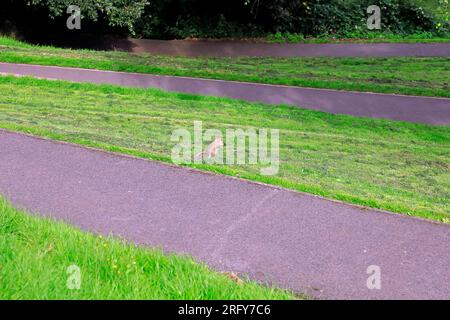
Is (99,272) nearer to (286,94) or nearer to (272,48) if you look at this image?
(286,94)

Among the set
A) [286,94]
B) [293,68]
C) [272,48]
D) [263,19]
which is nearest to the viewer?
[286,94]

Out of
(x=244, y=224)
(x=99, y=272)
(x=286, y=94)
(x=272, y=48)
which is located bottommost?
(x=244, y=224)

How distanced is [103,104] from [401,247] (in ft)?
30.0

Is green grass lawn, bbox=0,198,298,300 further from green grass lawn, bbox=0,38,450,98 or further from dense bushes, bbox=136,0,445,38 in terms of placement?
dense bushes, bbox=136,0,445,38

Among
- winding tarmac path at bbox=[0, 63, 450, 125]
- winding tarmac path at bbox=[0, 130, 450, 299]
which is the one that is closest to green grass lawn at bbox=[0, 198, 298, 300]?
winding tarmac path at bbox=[0, 130, 450, 299]

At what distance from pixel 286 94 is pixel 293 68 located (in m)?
4.48

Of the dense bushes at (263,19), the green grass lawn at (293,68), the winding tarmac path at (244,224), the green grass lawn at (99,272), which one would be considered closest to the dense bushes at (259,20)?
the dense bushes at (263,19)

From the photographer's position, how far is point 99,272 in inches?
183

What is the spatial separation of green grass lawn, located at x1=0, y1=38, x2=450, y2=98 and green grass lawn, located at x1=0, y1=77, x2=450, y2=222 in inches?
109

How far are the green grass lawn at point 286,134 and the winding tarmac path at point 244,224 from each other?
0.66 meters

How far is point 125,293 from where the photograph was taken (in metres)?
4.35

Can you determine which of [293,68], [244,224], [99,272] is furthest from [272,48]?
[99,272]

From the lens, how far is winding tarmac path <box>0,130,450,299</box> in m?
5.17
